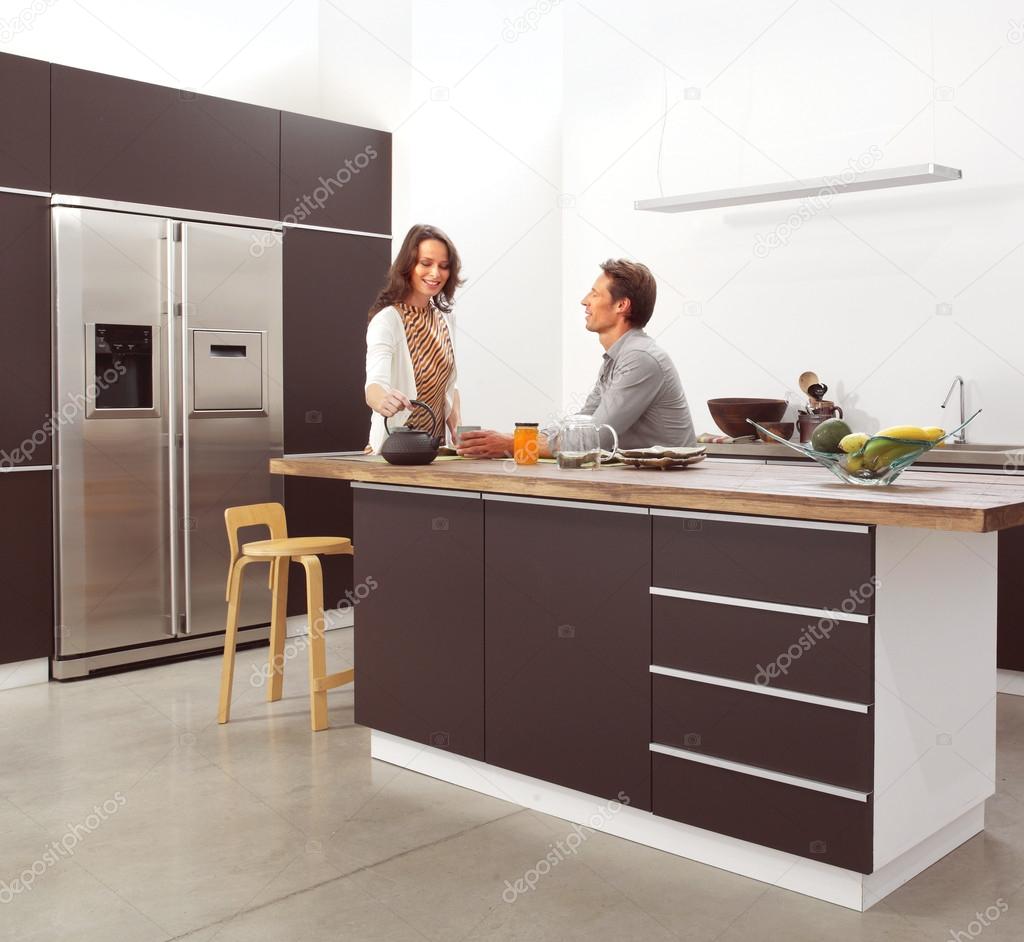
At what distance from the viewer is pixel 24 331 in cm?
416

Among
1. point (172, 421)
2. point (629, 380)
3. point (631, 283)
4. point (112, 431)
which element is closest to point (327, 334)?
point (172, 421)

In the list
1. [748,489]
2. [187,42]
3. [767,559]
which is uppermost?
[187,42]

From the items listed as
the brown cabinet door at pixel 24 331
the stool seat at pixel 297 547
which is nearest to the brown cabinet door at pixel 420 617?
the stool seat at pixel 297 547

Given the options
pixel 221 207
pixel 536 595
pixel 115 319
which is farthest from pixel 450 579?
pixel 221 207

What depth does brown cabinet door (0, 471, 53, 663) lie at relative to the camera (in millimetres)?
4160

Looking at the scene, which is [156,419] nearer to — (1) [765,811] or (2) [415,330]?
(2) [415,330]

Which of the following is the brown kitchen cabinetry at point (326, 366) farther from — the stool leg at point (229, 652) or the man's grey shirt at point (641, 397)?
the man's grey shirt at point (641, 397)

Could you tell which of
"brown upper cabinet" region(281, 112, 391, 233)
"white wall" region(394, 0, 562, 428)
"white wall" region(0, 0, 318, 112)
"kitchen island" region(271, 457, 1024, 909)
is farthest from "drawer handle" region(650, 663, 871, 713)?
"white wall" region(0, 0, 318, 112)

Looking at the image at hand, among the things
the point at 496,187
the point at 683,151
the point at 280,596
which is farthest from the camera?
the point at 496,187

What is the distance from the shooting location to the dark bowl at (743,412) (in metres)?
4.69

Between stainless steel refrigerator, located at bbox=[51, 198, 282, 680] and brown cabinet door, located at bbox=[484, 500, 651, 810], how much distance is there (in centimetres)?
209

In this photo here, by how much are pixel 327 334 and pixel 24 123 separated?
1547 millimetres

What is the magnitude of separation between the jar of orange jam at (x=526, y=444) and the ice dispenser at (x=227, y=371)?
2009mm

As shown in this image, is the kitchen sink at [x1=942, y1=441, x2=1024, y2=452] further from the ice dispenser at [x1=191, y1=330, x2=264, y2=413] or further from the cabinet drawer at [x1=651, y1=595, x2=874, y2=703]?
the ice dispenser at [x1=191, y1=330, x2=264, y2=413]
